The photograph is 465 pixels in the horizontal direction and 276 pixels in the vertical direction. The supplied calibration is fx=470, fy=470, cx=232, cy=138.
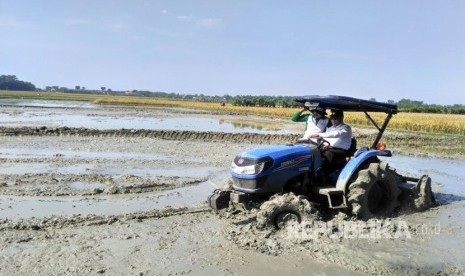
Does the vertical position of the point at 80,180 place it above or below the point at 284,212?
below

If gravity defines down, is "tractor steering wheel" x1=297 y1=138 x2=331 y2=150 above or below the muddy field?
above

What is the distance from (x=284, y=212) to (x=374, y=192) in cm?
211

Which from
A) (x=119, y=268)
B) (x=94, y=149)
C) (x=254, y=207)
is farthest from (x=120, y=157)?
(x=119, y=268)

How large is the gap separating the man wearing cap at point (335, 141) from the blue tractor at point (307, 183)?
0.12 m

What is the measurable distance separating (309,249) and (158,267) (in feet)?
6.59

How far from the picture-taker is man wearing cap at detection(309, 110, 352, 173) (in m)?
7.64

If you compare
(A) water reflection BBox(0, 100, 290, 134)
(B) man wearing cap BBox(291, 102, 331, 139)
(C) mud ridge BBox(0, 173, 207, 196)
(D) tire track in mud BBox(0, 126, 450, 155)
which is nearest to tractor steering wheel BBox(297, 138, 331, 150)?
(B) man wearing cap BBox(291, 102, 331, 139)

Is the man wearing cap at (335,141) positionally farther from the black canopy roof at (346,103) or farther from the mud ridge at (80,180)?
the mud ridge at (80,180)

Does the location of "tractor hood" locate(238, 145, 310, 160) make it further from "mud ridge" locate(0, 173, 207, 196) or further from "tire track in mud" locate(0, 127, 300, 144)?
"tire track in mud" locate(0, 127, 300, 144)

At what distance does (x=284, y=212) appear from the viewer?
6.75 metres

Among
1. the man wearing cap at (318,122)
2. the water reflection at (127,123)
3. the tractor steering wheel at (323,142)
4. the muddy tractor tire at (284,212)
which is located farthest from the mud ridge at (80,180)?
the water reflection at (127,123)

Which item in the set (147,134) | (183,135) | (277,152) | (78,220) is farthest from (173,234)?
(183,135)

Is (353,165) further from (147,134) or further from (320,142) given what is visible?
(147,134)

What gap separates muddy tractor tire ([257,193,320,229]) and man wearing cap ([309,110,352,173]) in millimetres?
1137
